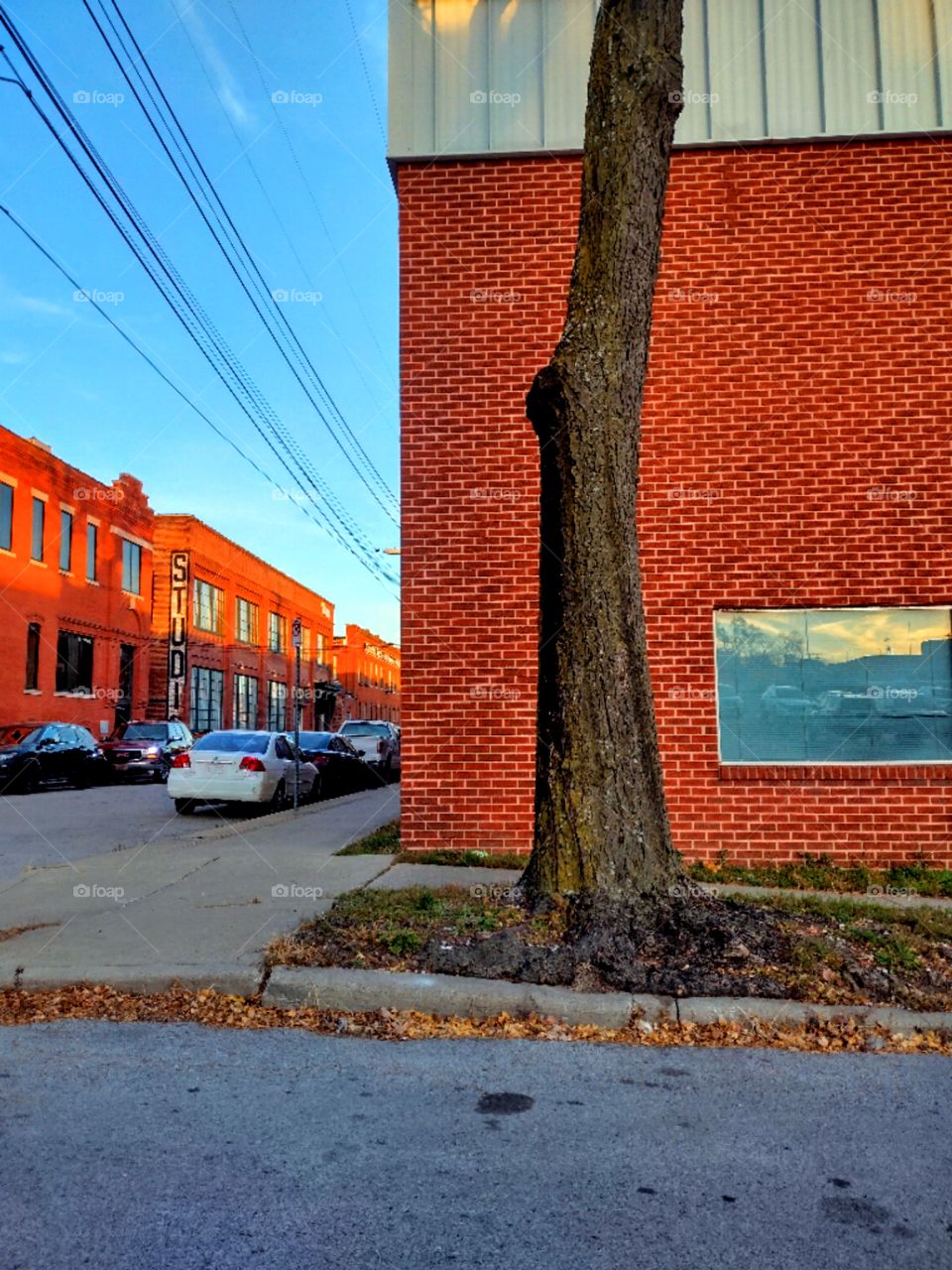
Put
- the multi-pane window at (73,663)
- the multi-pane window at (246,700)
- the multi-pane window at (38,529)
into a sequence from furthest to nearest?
the multi-pane window at (246,700), the multi-pane window at (73,663), the multi-pane window at (38,529)

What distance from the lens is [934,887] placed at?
27.5 feet

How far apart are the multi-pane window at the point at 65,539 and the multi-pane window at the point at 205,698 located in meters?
9.42

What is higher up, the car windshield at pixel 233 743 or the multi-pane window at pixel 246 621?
the multi-pane window at pixel 246 621

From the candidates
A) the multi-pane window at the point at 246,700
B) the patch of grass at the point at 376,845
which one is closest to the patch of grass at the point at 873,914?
the patch of grass at the point at 376,845

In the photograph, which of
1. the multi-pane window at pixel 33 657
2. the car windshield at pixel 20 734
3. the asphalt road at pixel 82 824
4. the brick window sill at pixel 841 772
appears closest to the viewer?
the brick window sill at pixel 841 772

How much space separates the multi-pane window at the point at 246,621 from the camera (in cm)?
4725

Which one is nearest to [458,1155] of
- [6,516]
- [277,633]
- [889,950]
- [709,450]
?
[889,950]

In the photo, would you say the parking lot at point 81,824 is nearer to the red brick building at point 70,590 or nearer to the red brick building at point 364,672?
the red brick building at point 70,590

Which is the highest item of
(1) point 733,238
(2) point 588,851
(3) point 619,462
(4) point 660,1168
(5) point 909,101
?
(5) point 909,101

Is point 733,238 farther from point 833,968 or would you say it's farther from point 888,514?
point 833,968

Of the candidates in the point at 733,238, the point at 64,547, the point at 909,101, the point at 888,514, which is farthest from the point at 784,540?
the point at 64,547

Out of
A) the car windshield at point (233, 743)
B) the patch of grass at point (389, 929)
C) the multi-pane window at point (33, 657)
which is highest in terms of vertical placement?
the multi-pane window at point (33, 657)

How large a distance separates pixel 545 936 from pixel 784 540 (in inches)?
206

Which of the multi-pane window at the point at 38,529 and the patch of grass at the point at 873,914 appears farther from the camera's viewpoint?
the multi-pane window at the point at 38,529
